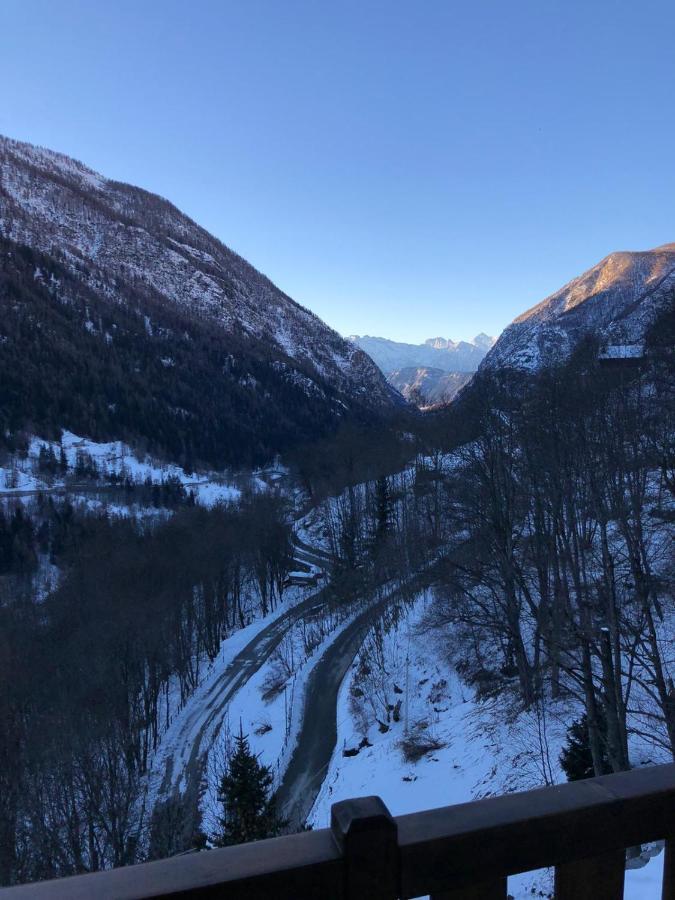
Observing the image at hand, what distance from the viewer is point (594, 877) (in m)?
1.73

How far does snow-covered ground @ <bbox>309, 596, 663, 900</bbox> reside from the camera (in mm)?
14453

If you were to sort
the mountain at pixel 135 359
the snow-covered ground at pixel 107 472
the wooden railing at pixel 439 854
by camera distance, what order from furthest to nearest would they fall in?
the mountain at pixel 135 359 → the snow-covered ground at pixel 107 472 → the wooden railing at pixel 439 854

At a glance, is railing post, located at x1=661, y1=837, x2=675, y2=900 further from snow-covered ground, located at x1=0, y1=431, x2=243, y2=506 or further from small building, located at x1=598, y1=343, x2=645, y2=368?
snow-covered ground, located at x1=0, y1=431, x2=243, y2=506

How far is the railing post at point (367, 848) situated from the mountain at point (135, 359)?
11721cm

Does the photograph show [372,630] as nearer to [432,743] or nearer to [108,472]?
[432,743]

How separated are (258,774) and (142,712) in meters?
18.8

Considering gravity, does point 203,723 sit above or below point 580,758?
below

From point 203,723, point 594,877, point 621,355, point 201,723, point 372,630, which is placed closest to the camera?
point 594,877

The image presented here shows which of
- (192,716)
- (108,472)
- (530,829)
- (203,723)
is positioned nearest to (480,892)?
(530,829)

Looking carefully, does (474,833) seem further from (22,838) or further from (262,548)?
(262,548)

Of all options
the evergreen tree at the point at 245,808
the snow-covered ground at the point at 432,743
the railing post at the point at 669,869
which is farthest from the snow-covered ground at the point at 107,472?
the railing post at the point at 669,869

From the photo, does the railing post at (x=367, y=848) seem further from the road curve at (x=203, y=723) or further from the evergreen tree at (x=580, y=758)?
the road curve at (x=203, y=723)

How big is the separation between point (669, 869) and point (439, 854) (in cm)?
92

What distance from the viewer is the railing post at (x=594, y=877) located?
5.60ft
